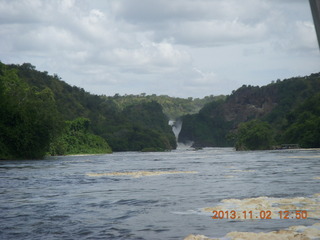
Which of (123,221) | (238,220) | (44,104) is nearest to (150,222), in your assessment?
(123,221)

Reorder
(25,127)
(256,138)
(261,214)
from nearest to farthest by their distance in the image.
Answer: (261,214) → (25,127) → (256,138)

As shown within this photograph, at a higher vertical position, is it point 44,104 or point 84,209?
point 44,104

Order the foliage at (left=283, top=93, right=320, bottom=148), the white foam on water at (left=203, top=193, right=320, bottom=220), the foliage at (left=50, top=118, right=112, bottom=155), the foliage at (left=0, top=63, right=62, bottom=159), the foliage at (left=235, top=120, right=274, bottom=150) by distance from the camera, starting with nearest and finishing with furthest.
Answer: the white foam on water at (left=203, top=193, right=320, bottom=220) < the foliage at (left=0, top=63, right=62, bottom=159) < the foliage at (left=283, top=93, right=320, bottom=148) < the foliage at (left=50, top=118, right=112, bottom=155) < the foliage at (left=235, top=120, right=274, bottom=150)

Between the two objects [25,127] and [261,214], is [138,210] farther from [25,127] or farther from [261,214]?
[25,127]

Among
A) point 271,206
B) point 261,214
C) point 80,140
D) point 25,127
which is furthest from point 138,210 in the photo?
point 80,140

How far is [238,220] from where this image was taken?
52.1 feet

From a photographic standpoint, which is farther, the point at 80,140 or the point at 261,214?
the point at 80,140

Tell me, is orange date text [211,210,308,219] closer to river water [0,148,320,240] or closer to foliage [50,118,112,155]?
river water [0,148,320,240]

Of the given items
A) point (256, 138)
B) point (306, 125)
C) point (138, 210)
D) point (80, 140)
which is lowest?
point (138, 210)

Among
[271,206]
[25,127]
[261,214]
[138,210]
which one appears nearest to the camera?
[261,214]

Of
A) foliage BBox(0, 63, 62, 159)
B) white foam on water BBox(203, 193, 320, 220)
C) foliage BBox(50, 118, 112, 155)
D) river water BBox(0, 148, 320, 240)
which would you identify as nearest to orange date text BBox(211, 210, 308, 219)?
white foam on water BBox(203, 193, 320, 220)

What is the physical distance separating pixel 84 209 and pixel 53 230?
16.6 ft

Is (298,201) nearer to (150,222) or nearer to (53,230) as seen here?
(150,222)

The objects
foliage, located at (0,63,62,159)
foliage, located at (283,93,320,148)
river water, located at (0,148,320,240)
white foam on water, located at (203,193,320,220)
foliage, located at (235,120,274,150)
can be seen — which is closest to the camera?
river water, located at (0,148,320,240)
